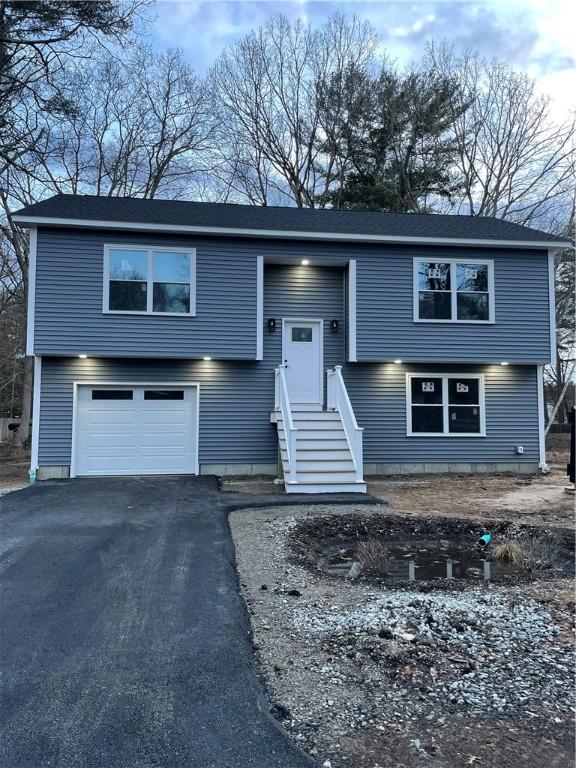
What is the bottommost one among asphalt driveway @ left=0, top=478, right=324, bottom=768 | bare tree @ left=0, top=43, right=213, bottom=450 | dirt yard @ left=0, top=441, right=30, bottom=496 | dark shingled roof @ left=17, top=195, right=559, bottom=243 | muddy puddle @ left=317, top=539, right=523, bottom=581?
muddy puddle @ left=317, top=539, right=523, bottom=581

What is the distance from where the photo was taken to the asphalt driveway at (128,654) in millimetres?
2256

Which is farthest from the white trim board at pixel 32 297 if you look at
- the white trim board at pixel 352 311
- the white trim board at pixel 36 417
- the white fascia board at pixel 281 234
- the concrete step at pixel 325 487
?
the white trim board at pixel 352 311

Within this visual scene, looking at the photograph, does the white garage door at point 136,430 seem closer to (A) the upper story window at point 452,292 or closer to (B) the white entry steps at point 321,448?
(B) the white entry steps at point 321,448

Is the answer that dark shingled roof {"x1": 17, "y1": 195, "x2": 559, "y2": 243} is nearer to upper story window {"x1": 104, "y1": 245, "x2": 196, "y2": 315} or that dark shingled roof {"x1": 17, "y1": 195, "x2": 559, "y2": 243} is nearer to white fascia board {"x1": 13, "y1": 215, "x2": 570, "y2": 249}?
white fascia board {"x1": 13, "y1": 215, "x2": 570, "y2": 249}

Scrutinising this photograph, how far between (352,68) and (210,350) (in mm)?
18752

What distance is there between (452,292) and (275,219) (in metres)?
4.31

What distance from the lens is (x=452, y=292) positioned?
36.5 ft

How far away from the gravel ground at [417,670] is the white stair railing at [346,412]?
462 cm

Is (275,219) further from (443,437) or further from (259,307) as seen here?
(443,437)

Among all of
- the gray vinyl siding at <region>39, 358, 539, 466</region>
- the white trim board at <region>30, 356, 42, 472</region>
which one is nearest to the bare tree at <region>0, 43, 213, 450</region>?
the white trim board at <region>30, 356, 42, 472</region>

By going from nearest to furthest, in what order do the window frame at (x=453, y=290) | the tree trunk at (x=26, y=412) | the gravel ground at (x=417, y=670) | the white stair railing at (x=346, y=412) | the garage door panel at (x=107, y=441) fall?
the gravel ground at (x=417, y=670), the white stair railing at (x=346, y=412), the garage door panel at (x=107, y=441), the window frame at (x=453, y=290), the tree trunk at (x=26, y=412)

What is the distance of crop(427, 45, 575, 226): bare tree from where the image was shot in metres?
21.5

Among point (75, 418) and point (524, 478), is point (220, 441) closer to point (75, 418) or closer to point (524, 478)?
point (75, 418)

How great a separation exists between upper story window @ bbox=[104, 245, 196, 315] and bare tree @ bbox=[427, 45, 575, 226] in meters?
16.7
